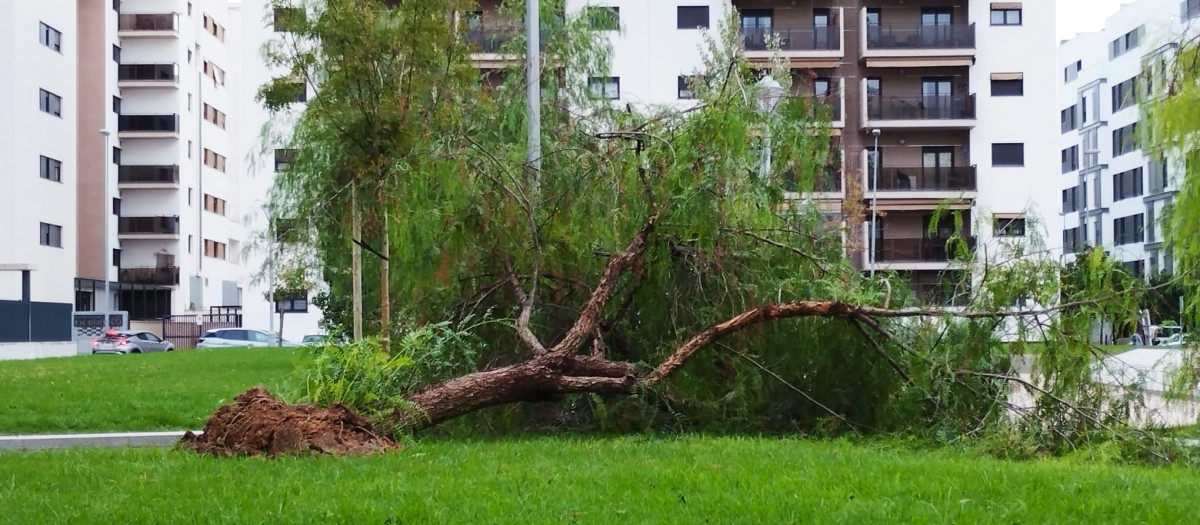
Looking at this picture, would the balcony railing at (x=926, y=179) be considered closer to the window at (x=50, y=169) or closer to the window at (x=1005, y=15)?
the window at (x=1005, y=15)

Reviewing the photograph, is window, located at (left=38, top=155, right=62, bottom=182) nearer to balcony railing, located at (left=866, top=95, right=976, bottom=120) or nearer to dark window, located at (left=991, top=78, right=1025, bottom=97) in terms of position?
balcony railing, located at (left=866, top=95, right=976, bottom=120)

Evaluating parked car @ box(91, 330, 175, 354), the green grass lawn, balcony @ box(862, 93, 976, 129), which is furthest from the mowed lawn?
balcony @ box(862, 93, 976, 129)

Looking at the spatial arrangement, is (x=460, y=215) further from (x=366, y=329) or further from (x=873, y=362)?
(x=366, y=329)

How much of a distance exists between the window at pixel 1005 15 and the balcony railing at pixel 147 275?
4275cm

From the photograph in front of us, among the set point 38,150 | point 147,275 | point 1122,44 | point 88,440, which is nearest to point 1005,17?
point 1122,44

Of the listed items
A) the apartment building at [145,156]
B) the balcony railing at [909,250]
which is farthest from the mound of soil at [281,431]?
the apartment building at [145,156]

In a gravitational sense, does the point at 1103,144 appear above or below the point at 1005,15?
below

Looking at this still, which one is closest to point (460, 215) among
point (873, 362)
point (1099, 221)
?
point (873, 362)

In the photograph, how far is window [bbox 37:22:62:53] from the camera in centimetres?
4725

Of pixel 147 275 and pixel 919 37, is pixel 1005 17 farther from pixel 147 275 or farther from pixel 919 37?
pixel 147 275

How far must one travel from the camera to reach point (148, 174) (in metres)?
61.9

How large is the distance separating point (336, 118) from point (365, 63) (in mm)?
952

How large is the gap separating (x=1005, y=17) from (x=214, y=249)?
46.4 m

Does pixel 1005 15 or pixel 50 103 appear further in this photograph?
pixel 50 103
